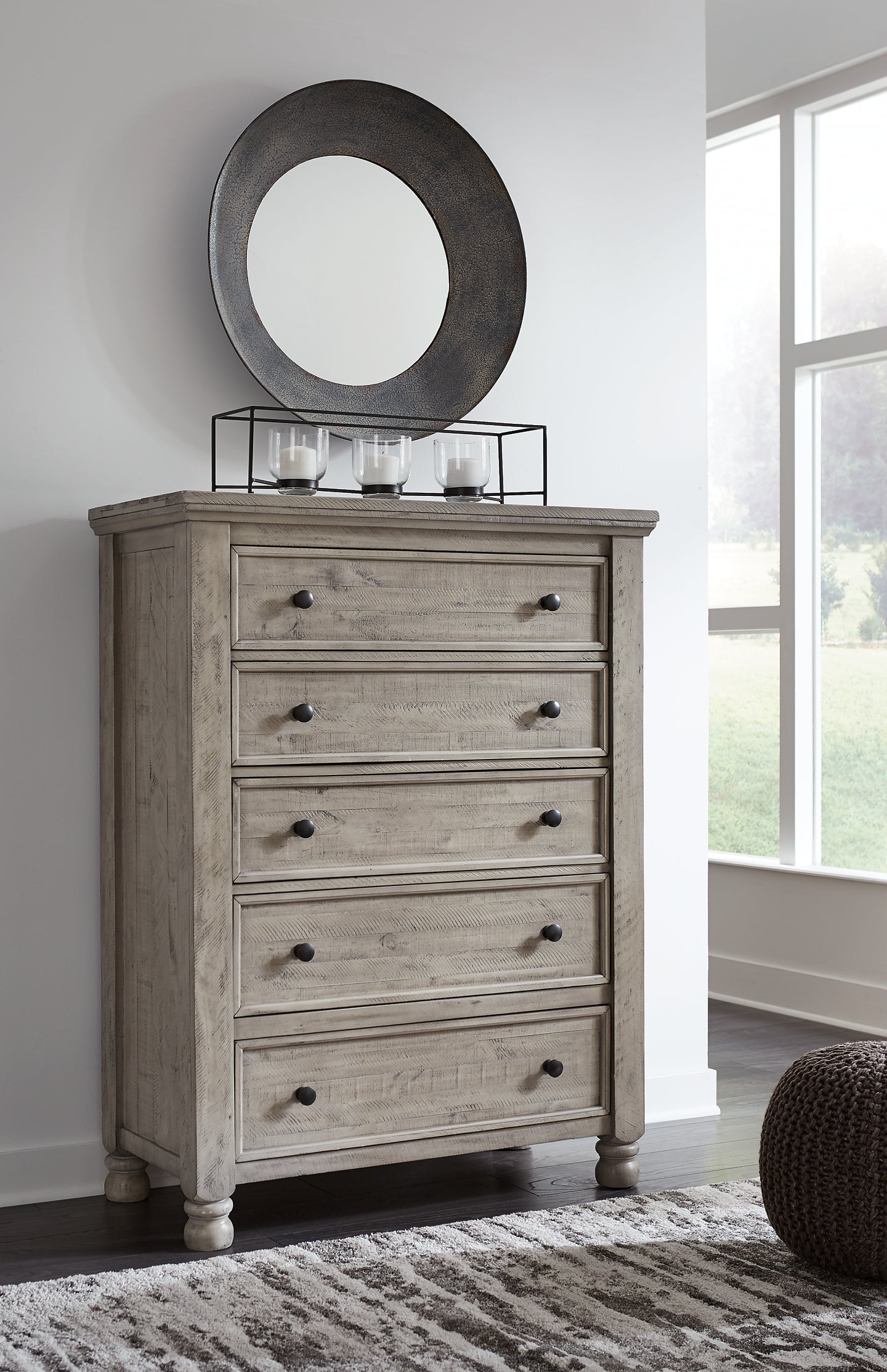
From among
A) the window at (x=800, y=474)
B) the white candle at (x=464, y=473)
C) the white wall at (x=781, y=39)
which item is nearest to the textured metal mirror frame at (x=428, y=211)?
the white candle at (x=464, y=473)

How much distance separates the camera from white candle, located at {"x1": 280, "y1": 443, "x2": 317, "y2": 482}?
2.66 metres

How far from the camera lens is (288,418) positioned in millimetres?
2922

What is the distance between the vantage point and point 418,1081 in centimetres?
255

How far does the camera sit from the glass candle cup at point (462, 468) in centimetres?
278

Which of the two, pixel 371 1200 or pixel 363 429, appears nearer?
pixel 371 1200

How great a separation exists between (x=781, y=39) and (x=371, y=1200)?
3.27 m

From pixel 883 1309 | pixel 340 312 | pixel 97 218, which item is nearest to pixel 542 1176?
pixel 883 1309

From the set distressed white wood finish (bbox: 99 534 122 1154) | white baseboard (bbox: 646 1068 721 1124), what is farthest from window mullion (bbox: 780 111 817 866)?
distressed white wood finish (bbox: 99 534 122 1154)

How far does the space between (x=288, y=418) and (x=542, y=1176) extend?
5.03ft

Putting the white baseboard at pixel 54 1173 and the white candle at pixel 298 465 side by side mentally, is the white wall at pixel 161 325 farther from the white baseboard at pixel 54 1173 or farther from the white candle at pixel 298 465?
the white candle at pixel 298 465

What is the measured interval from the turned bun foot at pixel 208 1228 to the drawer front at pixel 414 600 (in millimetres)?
898

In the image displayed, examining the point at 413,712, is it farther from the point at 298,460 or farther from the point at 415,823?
the point at 298,460

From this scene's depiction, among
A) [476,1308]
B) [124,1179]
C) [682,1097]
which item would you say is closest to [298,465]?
[124,1179]

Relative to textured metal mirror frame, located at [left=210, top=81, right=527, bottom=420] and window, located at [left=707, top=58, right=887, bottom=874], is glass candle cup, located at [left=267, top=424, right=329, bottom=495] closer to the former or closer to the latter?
textured metal mirror frame, located at [left=210, top=81, right=527, bottom=420]
